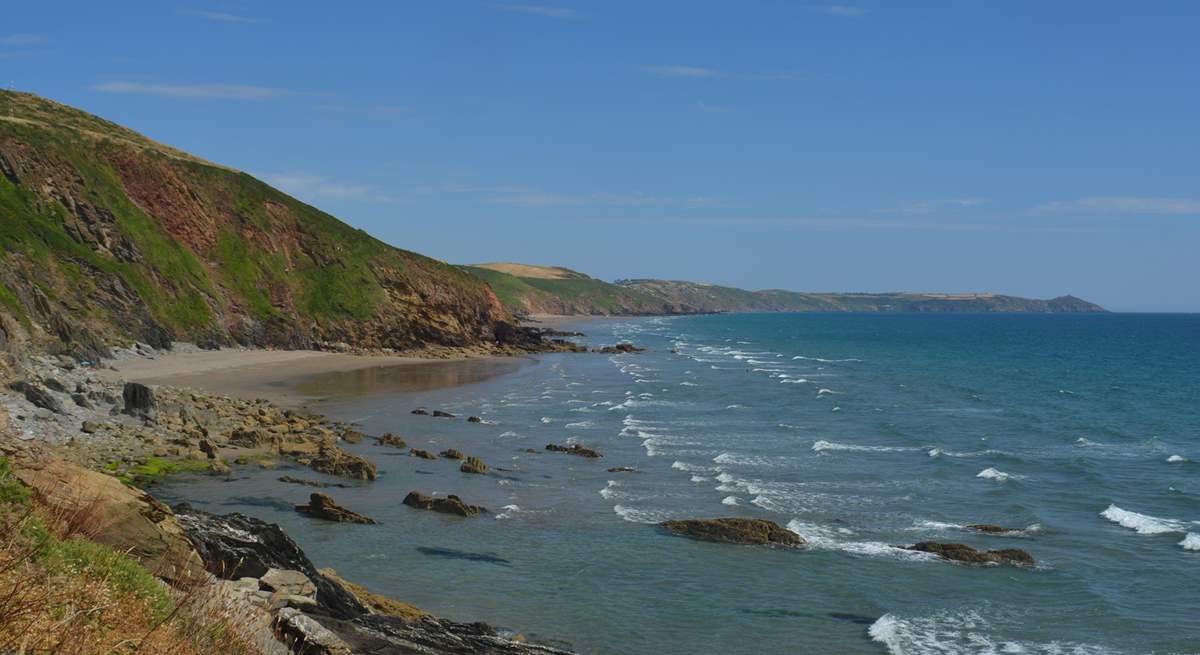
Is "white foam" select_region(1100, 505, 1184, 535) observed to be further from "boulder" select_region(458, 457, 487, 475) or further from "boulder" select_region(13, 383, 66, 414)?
"boulder" select_region(13, 383, 66, 414)

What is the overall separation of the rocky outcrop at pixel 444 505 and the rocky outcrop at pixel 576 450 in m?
11.8

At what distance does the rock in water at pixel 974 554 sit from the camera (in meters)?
28.1

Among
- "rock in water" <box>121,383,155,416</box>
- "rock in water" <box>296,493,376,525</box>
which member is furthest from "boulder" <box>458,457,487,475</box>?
"rock in water" <box>121,383,155,416</box>

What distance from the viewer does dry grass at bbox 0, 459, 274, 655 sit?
7.00 meters

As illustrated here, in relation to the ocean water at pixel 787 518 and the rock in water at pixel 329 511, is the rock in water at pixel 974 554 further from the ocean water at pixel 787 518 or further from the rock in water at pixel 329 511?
the rock in water at pixel 329 511

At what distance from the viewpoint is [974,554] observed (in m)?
28.4

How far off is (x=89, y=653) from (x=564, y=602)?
1758 cm

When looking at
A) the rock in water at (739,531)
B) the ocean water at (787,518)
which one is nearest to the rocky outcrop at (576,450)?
the ocean water at (787,518)

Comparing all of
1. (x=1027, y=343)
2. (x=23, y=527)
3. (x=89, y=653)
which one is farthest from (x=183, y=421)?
(x=1027, y=343)

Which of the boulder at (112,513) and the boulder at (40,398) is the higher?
the boulder at (112,513)

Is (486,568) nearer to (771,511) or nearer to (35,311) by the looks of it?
(771,511)

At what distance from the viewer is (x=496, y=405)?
6366cm

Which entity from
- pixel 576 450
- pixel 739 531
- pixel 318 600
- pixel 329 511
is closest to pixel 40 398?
pixel 329 511

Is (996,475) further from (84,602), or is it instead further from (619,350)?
(619,350)
